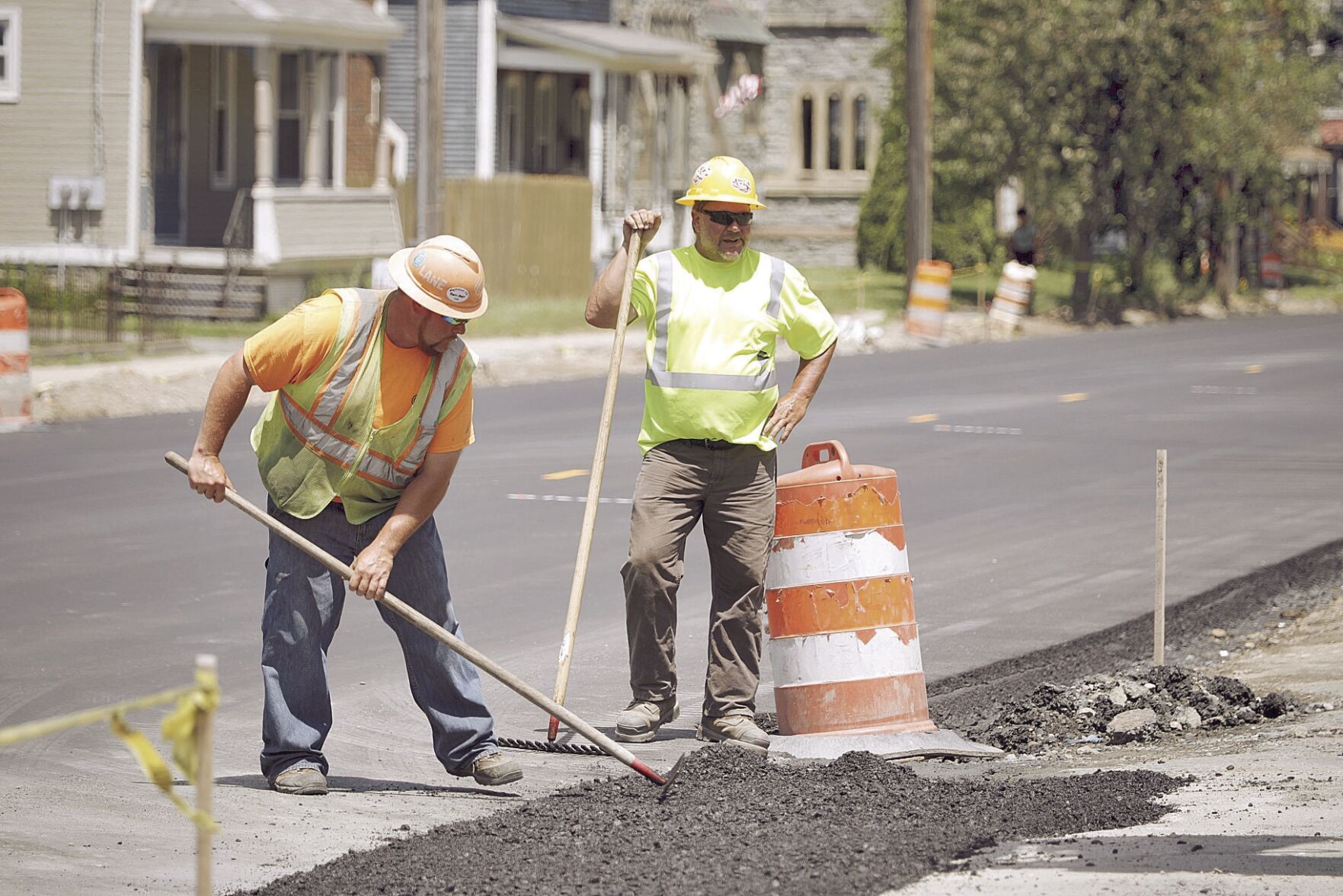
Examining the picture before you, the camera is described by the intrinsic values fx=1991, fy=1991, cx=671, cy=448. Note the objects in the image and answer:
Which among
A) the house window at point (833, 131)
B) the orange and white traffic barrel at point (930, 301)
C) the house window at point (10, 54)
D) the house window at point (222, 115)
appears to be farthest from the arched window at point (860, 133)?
the house window at point (10, 54)

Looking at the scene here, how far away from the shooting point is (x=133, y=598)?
32.8 ft

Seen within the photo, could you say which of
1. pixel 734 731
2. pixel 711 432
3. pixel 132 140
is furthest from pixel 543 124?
pixel 734 731

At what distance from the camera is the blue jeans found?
6.43m

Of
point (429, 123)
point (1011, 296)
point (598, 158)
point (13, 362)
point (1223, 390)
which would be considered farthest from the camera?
point (598, 158)

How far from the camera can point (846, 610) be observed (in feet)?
23.4

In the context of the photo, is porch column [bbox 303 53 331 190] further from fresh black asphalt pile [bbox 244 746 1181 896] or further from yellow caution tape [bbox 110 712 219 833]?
yellow caution tape [bbox 110 712 219 833]

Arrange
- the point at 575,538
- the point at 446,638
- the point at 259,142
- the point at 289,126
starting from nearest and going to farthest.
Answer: the point at 446,638 → the point at 575,538 → the point at 259,142 → the point at 289,126

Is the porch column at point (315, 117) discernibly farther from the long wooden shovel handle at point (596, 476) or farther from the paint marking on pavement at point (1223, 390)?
the long wooden shovel handle at point (596, 476)

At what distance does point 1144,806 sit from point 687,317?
2400 mm

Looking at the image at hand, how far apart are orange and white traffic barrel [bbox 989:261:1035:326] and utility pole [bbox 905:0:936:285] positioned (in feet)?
4.35

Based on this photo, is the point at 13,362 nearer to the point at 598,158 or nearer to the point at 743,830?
the point at 743,830

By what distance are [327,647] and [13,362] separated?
Answer: 1130 centimetres

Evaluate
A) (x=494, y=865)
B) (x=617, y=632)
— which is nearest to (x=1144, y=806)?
(x=494, y=865)

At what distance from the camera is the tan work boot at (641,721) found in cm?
719
